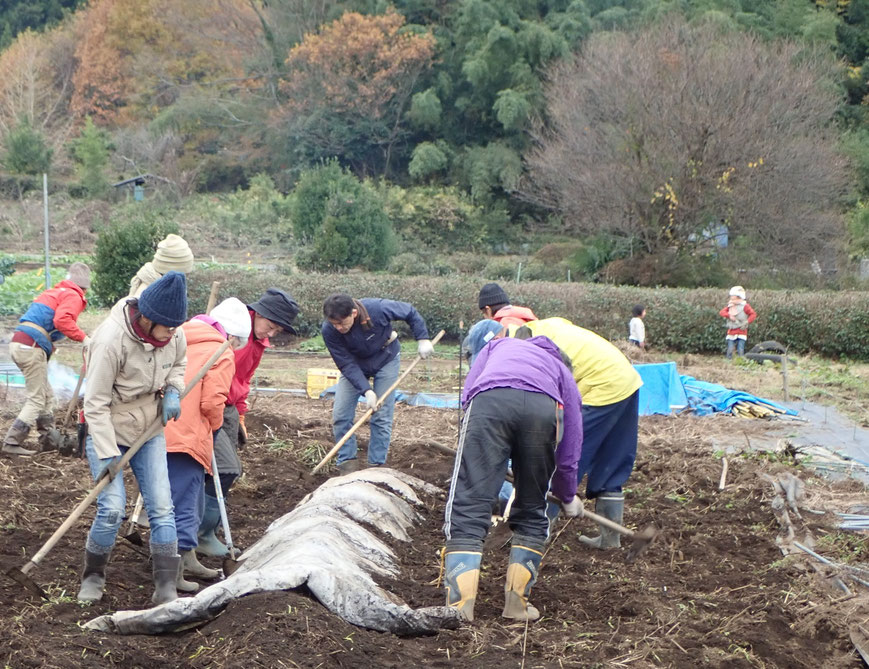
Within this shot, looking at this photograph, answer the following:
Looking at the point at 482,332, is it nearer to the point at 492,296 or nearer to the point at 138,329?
the point at 492,296

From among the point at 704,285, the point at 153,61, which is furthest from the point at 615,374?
the point at 153,61

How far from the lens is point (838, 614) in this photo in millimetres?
4980

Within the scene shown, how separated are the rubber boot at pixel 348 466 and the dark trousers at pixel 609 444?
7.26 ft

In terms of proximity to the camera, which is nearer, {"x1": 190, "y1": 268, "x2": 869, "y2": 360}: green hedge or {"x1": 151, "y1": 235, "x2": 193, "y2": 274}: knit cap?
{"x1": 151, "y1": 235, "x2": 193, "y2": 274}: knit cap

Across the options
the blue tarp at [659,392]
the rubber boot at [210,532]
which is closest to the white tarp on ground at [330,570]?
the rubber boot at [210,532]

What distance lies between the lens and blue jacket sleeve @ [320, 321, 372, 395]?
7625 millimetres

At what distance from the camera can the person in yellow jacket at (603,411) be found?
6129 millimetres

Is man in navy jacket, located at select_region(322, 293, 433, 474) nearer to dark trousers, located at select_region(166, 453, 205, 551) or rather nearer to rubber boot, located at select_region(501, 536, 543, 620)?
dark trousers, located at select_region(166, 453, 205, 551)

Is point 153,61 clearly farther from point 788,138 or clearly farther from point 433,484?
point 433,484

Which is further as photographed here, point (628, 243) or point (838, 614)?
point (628, 243)

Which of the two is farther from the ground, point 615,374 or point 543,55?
point 615,374

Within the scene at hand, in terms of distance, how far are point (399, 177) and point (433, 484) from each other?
107 ft

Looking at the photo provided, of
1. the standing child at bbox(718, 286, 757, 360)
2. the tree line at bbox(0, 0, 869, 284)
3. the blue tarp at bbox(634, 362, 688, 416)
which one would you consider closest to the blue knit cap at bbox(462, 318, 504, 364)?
the blue tarp at bbox(634, 362, 688, 416)

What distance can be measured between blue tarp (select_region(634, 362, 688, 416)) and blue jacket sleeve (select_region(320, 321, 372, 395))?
5.56 m
